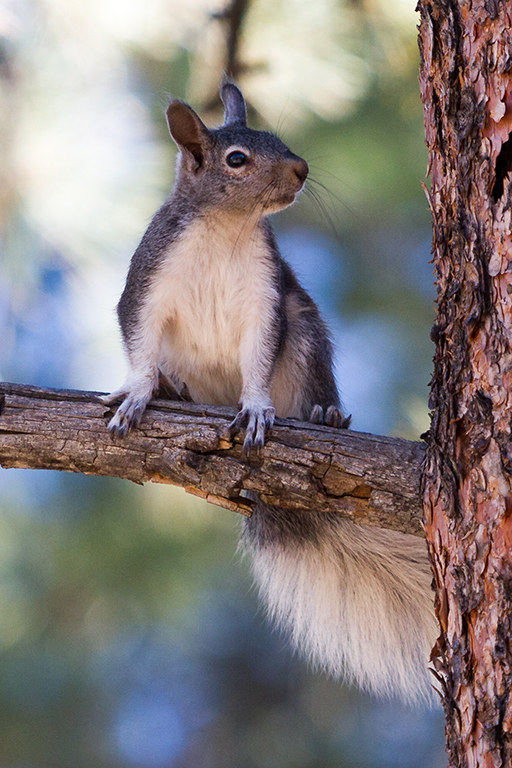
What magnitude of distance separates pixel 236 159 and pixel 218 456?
2.50 feet

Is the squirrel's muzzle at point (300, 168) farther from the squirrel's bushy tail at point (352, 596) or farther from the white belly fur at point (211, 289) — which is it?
the squirrel's bushy tail at point (352, 596)

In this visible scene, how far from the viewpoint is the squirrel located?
4.84ft

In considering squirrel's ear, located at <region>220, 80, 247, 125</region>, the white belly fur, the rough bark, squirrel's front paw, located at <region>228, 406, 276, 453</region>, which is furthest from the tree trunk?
squirrel's ear, located at <region>220, 80, 247, 125</region>

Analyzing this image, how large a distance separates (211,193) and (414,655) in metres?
1.05

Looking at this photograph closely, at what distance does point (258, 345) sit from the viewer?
Answer: 65.7 inches

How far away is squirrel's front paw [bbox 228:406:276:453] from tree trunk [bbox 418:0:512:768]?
0.31 m

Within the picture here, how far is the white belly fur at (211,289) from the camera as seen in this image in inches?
66.6

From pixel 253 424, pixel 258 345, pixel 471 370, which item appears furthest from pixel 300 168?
pixel 471 370

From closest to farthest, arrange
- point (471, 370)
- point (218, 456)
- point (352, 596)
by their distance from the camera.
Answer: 1. point (471, 370)
2. point (218, 456)
3. point (352, 596)

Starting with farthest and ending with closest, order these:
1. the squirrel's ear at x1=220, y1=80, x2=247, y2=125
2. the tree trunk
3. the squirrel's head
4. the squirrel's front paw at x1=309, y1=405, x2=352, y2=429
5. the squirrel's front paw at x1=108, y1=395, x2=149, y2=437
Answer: the squirrel's ear at x1=220, y1=80, x2=247, y2=125
the squirrel's head
the squirrel's front paw at x1=309, y1=405, x2=352, y2=429
the squirrel's front paw at x1=108, y1=395, x2=149, y2=437
the tree trunk

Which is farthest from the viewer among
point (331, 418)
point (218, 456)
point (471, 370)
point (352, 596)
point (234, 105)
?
point (234, 105)

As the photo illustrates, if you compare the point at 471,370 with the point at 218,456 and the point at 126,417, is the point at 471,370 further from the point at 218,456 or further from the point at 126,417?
the point at 126,417

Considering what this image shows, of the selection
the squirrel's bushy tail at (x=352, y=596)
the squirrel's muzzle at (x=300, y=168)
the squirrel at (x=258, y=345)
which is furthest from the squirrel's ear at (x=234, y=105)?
the squirrel's bushy tail at (x=352, y=596)

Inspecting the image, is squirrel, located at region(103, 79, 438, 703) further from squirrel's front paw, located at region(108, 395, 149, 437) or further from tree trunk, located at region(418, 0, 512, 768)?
tree trunk, located at region(418, 0, 512, 768)
